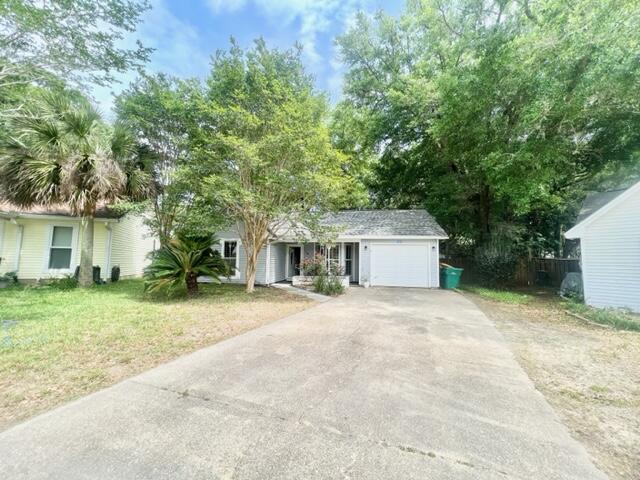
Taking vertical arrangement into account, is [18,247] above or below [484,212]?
below

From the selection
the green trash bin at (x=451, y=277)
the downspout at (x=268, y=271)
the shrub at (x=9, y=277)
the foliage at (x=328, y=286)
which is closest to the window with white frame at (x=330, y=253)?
the foliage at (x=328, y=286)

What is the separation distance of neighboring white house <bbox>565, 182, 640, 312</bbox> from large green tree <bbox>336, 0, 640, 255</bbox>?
2457mm

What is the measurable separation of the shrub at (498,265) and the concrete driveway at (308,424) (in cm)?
1027

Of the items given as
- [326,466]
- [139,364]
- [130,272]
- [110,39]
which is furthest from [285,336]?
[130,272]

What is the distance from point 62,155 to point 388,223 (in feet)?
44.4

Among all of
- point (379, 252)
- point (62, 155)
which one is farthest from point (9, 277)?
point (379, 252)

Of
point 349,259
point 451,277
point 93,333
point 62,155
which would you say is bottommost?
point 93,333

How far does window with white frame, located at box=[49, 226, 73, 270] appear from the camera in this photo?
11.5 metres

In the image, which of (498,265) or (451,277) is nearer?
(451,277)

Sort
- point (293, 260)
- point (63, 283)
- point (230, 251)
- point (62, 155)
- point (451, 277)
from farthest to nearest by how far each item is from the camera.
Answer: point (293, 260) < point (230, 251) < point (451, 277) < point (63, 283) < point (62, 155)

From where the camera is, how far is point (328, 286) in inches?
428

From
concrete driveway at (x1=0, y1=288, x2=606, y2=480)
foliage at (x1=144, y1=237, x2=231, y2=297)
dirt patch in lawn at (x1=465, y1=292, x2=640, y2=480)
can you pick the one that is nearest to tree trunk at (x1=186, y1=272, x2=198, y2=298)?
foliage at (x1=144, y1=237, x2=231, y2=297)

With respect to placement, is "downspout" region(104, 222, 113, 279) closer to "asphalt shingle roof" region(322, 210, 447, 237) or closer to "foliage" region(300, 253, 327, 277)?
"foliage" region(300, 253, 327, 277)

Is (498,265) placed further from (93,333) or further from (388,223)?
(93,333)
